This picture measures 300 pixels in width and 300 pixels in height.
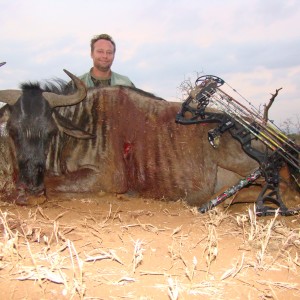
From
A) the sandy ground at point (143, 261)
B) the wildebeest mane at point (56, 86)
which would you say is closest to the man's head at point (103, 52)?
the wildebeest mane at point (56, 86)

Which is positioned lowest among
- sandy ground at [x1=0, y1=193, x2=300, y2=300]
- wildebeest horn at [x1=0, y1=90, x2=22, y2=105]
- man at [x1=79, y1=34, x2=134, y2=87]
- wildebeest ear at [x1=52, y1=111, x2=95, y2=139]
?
sandy ground at [x1=0, y1=193, x2=300, y2=300]

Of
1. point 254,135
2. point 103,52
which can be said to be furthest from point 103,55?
point 254,135

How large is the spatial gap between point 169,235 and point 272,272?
0.72 m

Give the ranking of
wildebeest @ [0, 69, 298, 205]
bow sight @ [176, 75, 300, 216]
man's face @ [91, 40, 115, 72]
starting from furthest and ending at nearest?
man's face @ [91, 40, 115, 72]
wildebeest @ [0, 69, 298, 205]
bow sight @ [176, 75, 300, 216]

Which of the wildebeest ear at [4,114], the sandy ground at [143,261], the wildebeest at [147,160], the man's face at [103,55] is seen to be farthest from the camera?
the man's face at [103,55]

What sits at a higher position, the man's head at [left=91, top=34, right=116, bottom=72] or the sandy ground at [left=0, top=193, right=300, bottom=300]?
the man's head at [left=91, top=34, right=116, bottom=72]

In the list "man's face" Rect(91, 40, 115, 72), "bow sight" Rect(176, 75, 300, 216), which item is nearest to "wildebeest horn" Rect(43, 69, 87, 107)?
"bow sight" Rect(176, 75, 300, 216)

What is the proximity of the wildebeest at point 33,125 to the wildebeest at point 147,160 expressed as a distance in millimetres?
184

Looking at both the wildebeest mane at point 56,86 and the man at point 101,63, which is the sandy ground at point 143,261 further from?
the man at point 101,63

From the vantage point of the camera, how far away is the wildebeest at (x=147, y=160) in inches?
166

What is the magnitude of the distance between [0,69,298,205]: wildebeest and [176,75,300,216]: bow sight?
1.27 feet

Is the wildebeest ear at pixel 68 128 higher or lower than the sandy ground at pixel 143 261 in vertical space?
higher

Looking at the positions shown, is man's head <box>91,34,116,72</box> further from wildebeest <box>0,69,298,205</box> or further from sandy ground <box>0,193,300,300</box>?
sandy ground <box>0,193,300,300</box>

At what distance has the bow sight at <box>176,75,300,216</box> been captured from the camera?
11.3ft
